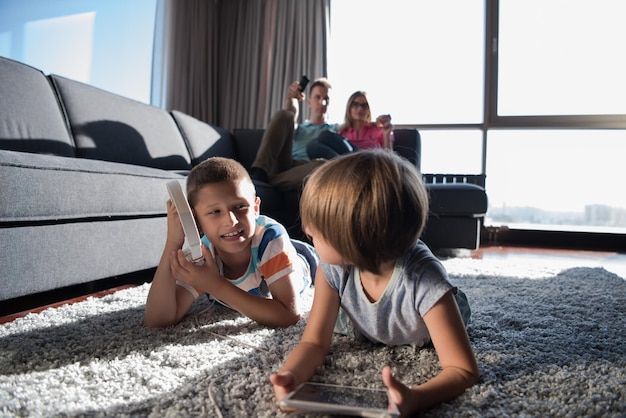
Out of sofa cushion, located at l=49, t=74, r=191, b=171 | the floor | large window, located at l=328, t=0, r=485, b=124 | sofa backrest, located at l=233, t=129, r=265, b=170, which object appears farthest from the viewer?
large window, located at l=328, t=0, r=485, b=124

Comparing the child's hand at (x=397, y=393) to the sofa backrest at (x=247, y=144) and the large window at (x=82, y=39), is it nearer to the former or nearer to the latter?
the sofa backrest at (x=247, y=144)

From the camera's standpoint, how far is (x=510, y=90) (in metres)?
3.67

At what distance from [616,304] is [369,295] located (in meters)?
0.93

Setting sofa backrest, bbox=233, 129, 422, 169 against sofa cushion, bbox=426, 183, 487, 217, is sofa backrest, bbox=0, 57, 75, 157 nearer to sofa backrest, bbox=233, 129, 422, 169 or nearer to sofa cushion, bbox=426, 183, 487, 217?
sofa backrest, bbox=233, 129, 422, 169

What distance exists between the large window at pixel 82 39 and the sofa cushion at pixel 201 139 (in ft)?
2.91

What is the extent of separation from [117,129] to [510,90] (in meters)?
2.94

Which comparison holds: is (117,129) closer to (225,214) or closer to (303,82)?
(303,82)

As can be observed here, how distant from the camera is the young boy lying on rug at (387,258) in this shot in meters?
0.69

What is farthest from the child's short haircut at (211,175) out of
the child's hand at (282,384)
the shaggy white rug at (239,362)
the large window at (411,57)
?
the large window at (411,57)

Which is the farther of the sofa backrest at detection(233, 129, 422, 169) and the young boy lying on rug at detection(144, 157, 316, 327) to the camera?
the sofa backrest at detection(233, 129, 422, 169)

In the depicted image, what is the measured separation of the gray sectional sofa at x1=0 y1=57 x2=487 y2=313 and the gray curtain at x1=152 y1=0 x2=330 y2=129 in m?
1.25

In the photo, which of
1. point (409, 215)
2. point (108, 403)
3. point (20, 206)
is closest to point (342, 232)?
point (409, 215)

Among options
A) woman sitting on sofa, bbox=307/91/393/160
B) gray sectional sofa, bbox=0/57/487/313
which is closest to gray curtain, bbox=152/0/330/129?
woman sitting on sofa, bbox=307/91/393/160

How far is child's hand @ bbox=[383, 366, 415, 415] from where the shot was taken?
0.58m
